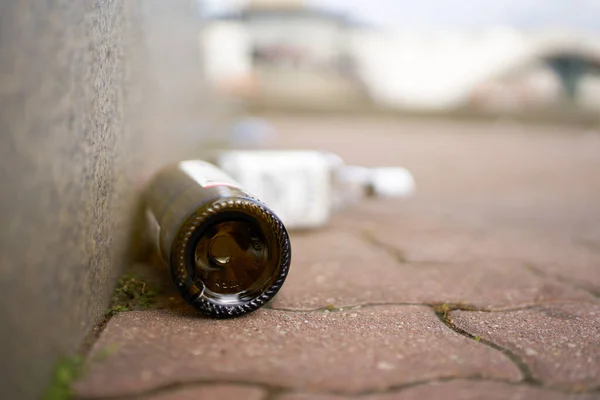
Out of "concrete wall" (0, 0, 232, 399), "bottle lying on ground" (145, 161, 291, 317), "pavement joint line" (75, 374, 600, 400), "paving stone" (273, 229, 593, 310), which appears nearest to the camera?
"concrete wall" (0, 0, 232, 399)

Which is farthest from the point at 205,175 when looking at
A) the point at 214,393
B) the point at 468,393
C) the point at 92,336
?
the point at 468,393

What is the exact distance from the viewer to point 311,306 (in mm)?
1080

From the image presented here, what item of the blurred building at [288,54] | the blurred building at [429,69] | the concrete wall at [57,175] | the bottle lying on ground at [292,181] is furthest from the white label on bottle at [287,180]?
the blurred building at [429,69]

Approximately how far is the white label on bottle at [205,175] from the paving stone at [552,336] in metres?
0.47

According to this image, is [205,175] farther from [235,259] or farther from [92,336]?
[92,336]

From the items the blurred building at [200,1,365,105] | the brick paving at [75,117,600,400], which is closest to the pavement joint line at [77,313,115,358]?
the brick paving at [75,117,600,400]

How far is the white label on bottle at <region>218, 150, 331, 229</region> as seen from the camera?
154 cm

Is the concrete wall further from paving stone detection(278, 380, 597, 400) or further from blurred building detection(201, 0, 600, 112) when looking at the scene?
blurred building detection(201, 0, 600, 112)

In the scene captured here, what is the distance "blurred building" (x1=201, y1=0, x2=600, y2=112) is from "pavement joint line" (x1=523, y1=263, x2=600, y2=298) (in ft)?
22.4

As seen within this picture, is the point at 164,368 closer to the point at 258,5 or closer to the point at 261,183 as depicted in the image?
the point at 261,183

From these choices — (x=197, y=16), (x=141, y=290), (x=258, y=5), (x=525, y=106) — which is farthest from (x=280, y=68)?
(x=141, y=290)

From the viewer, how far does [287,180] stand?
1585mm

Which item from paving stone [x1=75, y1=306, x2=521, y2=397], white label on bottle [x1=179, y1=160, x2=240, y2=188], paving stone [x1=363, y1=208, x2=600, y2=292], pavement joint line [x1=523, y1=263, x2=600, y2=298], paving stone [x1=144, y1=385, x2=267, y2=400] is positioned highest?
white label on bottle [x1=179, y1=160, x2=240, y2=188]

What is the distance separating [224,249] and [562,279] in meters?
0.82
